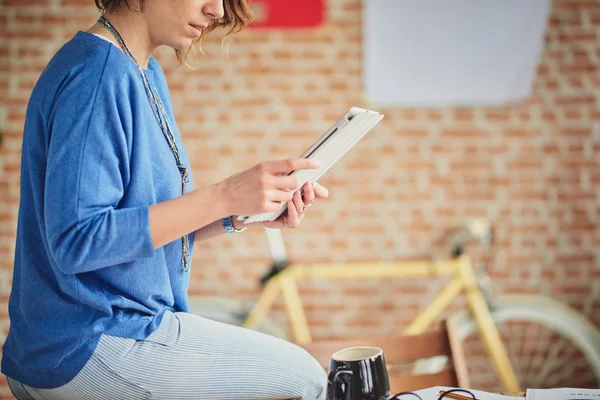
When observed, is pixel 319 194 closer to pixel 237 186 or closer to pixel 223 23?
pixel 237 186

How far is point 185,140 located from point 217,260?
0.60 m

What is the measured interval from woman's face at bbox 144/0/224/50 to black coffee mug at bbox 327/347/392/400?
2.12 ft

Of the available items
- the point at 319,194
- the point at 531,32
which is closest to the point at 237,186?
the point at 319,194

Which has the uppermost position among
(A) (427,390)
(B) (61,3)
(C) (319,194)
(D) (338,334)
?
(B) (61,3)

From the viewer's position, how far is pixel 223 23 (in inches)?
56.0

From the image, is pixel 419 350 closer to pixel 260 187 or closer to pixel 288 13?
pixel 260 187

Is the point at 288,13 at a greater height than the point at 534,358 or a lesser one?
greater

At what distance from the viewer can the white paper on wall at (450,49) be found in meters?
3.07

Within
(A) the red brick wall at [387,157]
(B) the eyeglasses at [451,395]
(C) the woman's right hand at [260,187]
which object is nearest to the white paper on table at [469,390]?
(B) the eyeglasses at [451,395]

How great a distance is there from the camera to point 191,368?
108cm

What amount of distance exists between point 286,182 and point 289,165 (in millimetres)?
35

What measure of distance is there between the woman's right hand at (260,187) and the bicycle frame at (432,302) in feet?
6.57

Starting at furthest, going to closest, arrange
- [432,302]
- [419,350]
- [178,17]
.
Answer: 1. [432,302]
2. [419,350]
3. [178,17]

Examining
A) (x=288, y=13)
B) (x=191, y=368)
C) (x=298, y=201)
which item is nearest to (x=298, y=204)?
(x=298, y=201)
